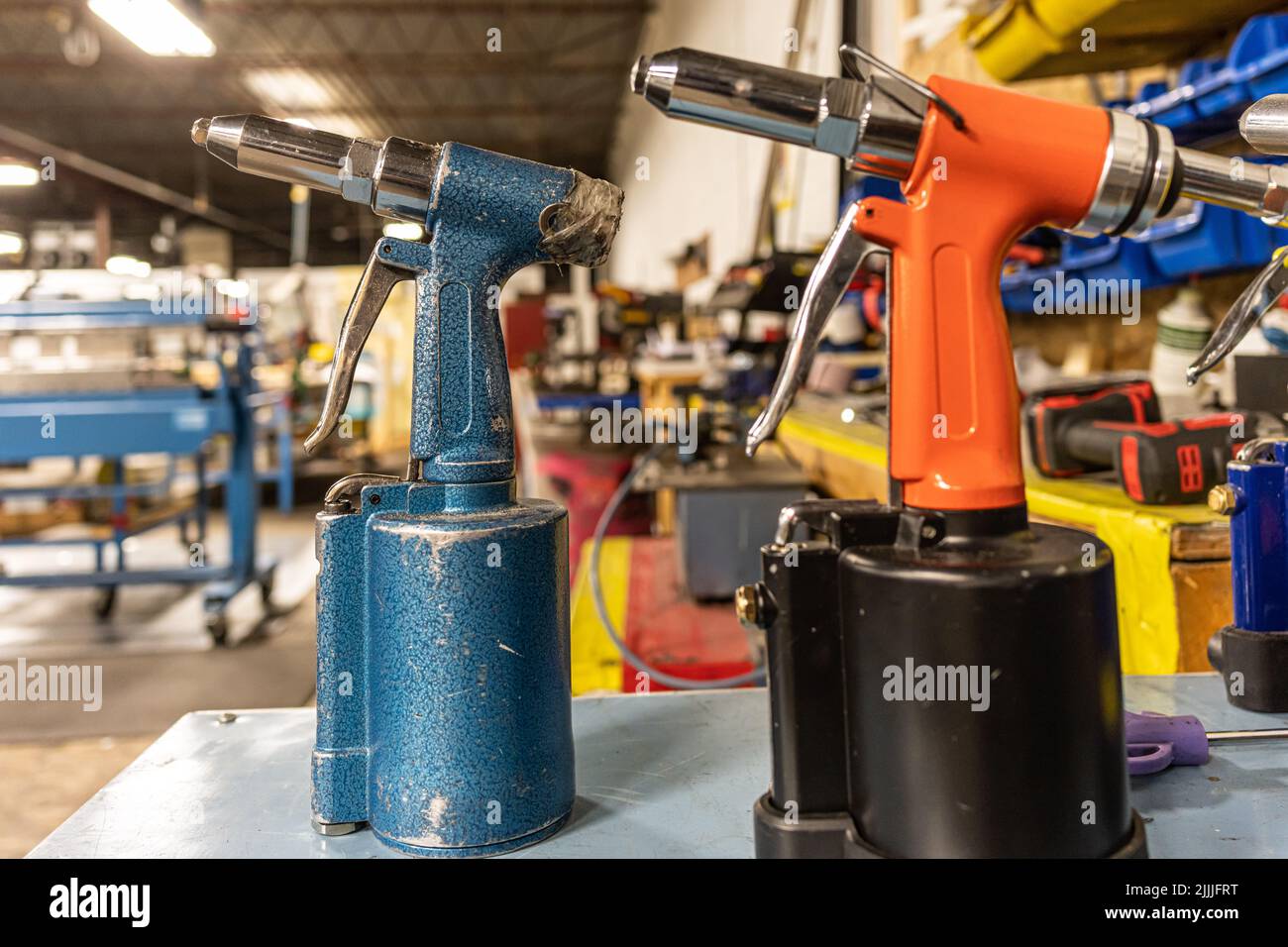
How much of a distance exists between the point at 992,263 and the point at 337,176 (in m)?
0.34

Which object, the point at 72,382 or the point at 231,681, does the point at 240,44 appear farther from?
the point at 231,681

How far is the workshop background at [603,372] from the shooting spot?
1.32 meters

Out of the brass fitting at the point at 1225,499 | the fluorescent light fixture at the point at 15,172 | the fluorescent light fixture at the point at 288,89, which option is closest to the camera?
the brass fitting at the point at 1225,499

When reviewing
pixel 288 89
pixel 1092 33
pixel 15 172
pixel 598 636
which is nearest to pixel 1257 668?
pixel 598 636

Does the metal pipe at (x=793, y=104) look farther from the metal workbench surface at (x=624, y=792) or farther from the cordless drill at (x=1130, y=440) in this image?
the cordless drill at (x=1130, y=440)

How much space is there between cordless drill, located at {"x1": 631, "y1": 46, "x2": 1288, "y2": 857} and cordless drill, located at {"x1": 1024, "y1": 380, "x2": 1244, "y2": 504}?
0.50 metres

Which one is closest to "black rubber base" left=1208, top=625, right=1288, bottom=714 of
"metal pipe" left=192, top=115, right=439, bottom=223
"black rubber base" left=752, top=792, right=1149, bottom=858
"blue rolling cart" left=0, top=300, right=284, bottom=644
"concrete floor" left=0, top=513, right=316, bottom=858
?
"black rubber base" left=752, top=792, right=1149, bottom=858

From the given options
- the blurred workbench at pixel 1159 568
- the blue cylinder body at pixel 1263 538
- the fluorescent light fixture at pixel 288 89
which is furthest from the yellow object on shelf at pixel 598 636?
the fluorescent light fixture at pixel 288 89

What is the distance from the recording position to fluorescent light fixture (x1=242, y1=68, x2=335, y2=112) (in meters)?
9.46

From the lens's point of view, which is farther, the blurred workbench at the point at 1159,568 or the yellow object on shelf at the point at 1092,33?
the yellow object on shelf at the point at 1092,33

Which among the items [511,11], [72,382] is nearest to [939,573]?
[72,382]

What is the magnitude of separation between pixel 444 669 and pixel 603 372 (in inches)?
167

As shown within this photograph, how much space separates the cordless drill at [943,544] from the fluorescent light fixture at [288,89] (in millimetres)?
10259

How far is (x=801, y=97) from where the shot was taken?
435 mm
